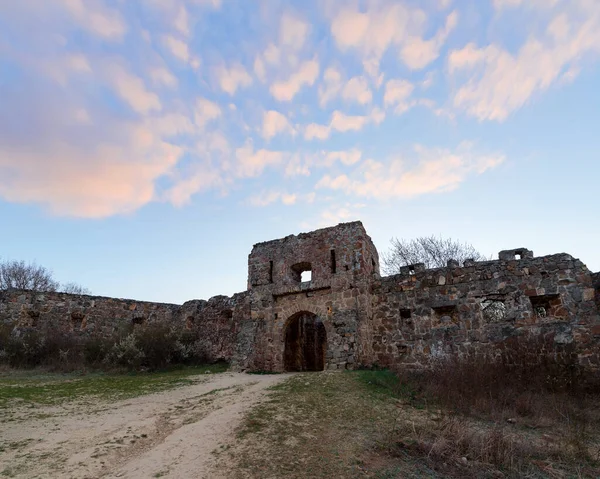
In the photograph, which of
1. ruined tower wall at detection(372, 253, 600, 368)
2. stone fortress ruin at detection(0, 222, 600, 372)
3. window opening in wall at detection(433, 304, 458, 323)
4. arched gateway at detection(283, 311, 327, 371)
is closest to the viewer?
ruined tower wall at detection(372, 253, 600, 368)

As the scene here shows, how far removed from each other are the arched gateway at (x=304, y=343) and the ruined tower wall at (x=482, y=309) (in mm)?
3541

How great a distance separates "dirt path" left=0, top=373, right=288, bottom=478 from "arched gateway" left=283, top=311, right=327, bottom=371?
6472 mm

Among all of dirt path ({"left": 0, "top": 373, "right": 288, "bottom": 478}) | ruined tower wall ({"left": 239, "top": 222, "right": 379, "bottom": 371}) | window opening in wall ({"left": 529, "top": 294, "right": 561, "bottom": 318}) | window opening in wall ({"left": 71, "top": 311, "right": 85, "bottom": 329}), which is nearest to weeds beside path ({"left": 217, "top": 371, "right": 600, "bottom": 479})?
dirt path ({"left": 0, "top": 373, "right": 288, "bottom": 478})

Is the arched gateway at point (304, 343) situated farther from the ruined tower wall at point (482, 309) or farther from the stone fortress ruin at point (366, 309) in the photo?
the ruined tower wall at point (482, 309)

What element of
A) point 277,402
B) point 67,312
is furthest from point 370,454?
point 67,312

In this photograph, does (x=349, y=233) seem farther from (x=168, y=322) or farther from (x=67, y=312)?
(x=67, y=312)

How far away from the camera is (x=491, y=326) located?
1145 centimetres

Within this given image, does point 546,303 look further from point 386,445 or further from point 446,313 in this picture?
point 386,445

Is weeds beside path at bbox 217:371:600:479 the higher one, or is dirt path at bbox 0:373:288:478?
dirt path at bbox 0:373:288:478

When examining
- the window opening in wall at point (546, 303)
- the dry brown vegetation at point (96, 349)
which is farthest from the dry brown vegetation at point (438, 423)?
the dry brown vegetation at point (96, 349)

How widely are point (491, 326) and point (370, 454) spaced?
7991mm

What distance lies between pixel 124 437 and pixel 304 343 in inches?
464

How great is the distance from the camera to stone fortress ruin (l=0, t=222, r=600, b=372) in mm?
10977

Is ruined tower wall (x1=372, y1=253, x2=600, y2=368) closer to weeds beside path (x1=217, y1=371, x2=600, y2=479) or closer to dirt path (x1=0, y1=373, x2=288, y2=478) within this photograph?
weeds beside path (x1=217, y1=371, x2=600, y2=479)
